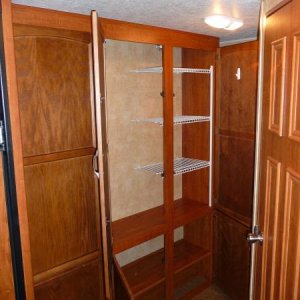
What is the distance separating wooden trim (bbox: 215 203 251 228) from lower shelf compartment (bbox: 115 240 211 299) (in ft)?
1.43

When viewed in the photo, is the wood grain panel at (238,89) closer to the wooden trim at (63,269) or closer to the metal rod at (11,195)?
the wooden trim at (63,269)

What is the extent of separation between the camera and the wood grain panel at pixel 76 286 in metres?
1.74

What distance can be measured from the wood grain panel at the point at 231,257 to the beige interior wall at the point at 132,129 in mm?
616

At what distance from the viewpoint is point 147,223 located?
2521 millimetres

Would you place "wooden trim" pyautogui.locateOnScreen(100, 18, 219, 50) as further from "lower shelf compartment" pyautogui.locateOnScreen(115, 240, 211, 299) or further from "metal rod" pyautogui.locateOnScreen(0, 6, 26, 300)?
"lower shelf compartment" pyautogui.locateOnScreen(115, 240, 211, 299)

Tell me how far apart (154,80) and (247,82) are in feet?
2.49

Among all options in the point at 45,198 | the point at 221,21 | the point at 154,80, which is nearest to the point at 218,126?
the point at 154,80

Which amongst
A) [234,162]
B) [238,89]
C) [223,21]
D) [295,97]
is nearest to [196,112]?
[238,89]

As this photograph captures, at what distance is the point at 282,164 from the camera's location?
1.23 m

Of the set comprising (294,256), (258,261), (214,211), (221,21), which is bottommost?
(214,211)

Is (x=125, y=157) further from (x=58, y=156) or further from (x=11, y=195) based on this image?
(x=11, y=195)

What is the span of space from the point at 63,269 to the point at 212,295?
1665mm

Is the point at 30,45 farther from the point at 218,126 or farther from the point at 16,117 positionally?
the point at 218,126

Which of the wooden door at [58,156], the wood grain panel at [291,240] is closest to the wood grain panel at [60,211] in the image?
the wooden door at [58,156]
